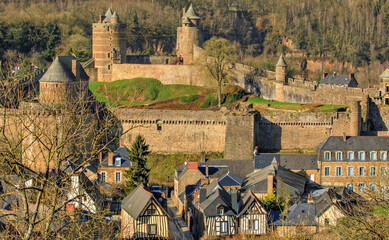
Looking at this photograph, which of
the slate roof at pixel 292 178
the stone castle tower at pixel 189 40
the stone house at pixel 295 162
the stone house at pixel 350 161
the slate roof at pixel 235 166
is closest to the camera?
the slate roof at pixel 292 178

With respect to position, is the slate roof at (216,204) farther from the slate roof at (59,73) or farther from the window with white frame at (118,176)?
the slate roof at (59,73)

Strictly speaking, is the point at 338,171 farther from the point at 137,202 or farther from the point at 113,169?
the point at 137,202

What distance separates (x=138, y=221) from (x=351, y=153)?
1704 centimetres

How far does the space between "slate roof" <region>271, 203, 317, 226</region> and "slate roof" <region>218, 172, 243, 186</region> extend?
5364 mm

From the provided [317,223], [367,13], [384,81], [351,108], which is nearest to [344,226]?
[317,223]

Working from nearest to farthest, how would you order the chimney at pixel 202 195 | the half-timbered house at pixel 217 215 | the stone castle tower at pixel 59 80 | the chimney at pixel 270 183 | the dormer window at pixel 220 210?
the half-timbered house at pixel 217 215, the dormer window at pixel 220 210, the chimney at pixel 202 195, the chimney at pixel 270 183, the stone castle tower at pixel 59 80

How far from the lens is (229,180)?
39281mm

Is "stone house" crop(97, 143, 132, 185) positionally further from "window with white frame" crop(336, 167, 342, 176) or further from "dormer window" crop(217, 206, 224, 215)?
"window with white frame" crop(336, 167, 342, 176)

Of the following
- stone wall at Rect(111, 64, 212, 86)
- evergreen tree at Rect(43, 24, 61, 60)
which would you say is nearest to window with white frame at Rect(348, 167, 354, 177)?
stone wall at Rect(111, 64, 212, 86)

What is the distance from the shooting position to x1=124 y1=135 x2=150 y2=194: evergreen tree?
3850 centimetres

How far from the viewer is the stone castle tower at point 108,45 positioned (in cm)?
5781

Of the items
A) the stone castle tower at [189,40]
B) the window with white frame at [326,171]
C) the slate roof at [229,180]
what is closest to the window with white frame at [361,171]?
the window with white frame at [326,171]

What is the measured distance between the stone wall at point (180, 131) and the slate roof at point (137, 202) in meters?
13.0

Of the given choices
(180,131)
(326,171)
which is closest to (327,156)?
(326,171)
